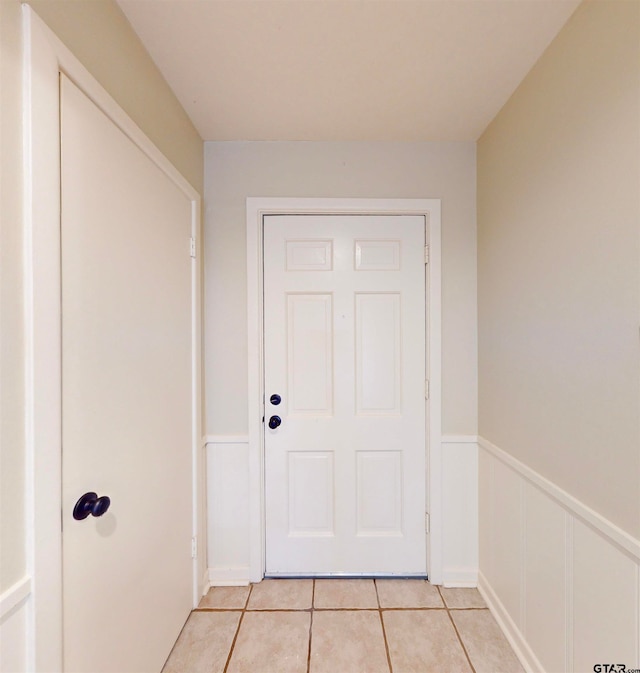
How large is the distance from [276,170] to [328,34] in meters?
0.70

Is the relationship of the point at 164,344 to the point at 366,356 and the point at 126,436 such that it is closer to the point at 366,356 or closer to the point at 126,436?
the point at 126,436

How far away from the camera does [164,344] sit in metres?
1.35

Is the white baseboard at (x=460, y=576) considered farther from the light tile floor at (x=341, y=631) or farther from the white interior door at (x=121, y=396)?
the white interior door at (x=121, y=396)

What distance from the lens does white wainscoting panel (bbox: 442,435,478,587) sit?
1777 millimetres

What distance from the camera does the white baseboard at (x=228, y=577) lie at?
5.81 ft

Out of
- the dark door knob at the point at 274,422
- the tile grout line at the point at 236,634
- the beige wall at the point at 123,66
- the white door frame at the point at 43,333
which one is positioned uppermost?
the beige wall at the point at 123,66

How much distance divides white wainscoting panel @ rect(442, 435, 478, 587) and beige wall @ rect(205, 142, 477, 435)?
88 millimetres

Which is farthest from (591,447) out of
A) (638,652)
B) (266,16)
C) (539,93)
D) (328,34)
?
(266,16)

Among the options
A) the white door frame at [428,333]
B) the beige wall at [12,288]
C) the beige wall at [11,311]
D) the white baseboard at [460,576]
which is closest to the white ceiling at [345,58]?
the white door frame at [428,333]

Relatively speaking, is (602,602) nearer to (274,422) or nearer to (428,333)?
(428,333)

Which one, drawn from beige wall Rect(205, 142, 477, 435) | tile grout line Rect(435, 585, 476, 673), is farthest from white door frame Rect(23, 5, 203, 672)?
tile grout line Rect(435, 585, 476, 673)

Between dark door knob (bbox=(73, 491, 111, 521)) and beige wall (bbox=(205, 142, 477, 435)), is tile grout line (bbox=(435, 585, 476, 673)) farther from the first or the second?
dark door knob (bbox=(73, 491, 111, 521))

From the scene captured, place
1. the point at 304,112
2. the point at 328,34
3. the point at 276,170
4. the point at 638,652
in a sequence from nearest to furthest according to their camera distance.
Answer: the point at 638,652, the point at 328,34, the point at 304,112, the point at 276,170

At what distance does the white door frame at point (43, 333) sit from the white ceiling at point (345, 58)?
1.69 feet
